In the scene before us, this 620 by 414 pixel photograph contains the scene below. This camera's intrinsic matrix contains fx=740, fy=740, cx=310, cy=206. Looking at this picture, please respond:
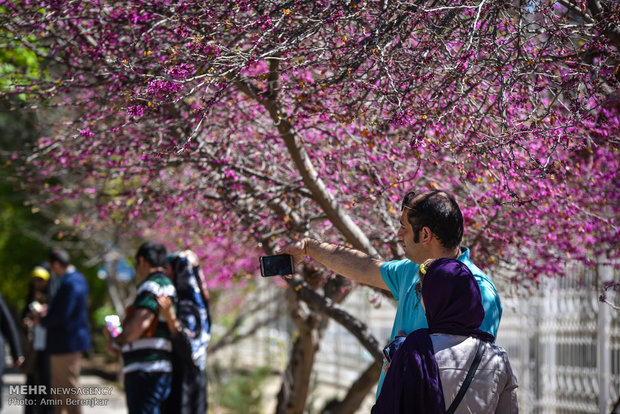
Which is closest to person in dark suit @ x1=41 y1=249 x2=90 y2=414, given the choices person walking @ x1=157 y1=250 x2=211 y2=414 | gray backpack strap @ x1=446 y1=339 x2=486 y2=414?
person walking @ x1=157 y1=250 x2=211 y2=414

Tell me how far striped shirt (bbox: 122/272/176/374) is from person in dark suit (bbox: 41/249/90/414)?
308 cm

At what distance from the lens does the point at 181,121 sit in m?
4.59

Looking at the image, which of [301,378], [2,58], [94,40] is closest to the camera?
[94,40]

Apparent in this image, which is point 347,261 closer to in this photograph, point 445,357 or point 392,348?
point 392,348

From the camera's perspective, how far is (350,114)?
3.57m

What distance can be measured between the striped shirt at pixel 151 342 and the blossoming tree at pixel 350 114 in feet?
1.68

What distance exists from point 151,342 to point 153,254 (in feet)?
2.09

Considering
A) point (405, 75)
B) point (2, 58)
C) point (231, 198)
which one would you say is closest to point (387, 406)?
point (405, 75)

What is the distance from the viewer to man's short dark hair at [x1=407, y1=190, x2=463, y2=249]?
2926mm

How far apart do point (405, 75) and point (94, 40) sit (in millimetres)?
2470

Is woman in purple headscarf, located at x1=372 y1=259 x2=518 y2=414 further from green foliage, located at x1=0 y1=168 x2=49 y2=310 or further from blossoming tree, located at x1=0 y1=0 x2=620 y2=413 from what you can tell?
green foliage, located at x1=0 y1=168 x2=49 y2=310

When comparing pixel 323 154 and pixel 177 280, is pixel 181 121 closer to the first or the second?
pixel 323 154

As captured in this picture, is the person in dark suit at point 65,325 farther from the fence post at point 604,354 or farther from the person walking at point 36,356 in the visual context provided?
the fence post at point 604,354

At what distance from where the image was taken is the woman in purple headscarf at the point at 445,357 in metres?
2.53
